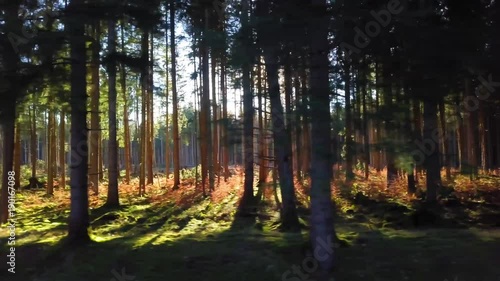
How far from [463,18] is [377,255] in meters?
4.19

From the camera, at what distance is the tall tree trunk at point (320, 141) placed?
7.18m

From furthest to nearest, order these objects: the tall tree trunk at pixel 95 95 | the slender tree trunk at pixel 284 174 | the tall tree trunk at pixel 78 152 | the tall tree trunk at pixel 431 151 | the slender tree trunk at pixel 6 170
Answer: the slender tree trunk at pixel 6 170, the slender tree trunk at pixel 284 174, the tall tree trunk at pixel 95 95, the tall tree trunk at pixel 78 152, the tall tree trunk at pixel 431 151

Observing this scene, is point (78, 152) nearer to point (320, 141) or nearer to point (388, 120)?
point (320, 141)

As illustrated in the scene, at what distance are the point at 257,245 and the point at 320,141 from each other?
281 centimetres

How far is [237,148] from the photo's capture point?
763 centimetres

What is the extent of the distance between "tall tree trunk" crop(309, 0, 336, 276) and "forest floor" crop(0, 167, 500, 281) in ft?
1.72

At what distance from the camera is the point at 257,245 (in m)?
9.32

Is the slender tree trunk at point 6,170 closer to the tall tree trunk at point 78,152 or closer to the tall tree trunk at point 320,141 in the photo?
the tall tree trunk at point 78,152

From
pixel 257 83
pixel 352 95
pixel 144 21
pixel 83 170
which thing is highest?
pixel 144 21

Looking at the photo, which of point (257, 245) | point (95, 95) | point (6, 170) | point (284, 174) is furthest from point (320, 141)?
point (95, 95)

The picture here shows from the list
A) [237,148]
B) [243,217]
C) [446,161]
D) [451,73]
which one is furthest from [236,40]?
[243,217]

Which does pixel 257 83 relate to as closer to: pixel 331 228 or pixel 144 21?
pixel 144 21

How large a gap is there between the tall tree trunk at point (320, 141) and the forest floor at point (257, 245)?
525mm

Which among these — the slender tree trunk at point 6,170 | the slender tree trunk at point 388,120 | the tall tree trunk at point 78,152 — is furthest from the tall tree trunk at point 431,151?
the slender tree trunk at point 6,170
